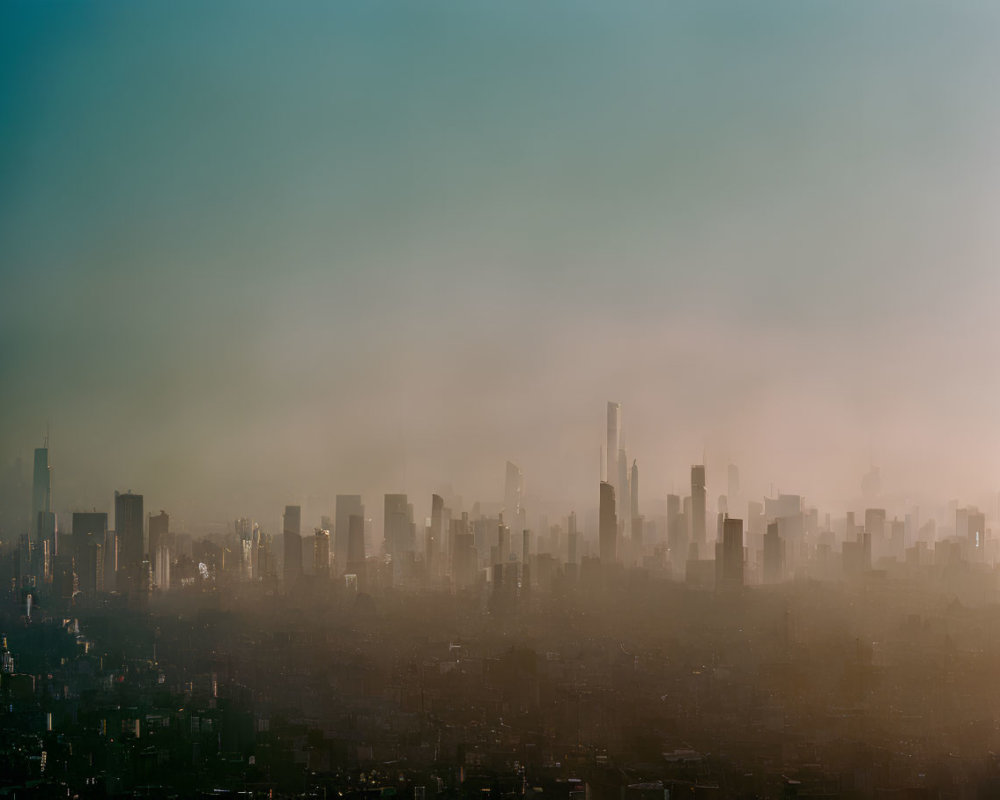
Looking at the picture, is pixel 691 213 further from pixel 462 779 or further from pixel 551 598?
pixel 462 779

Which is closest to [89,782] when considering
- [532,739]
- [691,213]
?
[532,739]

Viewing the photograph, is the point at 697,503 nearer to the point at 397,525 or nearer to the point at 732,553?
the point at 732,553

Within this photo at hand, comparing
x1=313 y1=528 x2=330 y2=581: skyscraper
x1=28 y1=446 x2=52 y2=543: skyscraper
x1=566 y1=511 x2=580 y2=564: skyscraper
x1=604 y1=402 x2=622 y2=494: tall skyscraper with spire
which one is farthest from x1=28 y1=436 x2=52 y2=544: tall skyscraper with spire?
x1=604 y1=402 x2=622 y2=494: tall skyscraper with spire

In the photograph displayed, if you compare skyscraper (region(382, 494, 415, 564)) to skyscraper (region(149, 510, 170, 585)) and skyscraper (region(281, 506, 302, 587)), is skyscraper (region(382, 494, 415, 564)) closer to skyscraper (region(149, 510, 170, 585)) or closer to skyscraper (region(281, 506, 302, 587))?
skyscraper (region(281, 506, 302, 587))

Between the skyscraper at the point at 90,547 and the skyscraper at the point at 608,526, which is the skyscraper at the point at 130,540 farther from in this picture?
the skyscraper at the point at 608,526

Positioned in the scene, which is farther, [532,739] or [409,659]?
[409,659]

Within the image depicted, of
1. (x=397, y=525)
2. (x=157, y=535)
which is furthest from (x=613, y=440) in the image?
(x=157, y=535)
